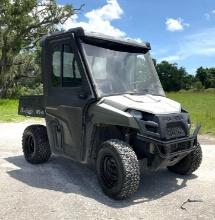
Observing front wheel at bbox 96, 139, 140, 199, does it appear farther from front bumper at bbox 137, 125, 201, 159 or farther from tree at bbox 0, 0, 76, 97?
tree at bbox 0, 0, 76, 97

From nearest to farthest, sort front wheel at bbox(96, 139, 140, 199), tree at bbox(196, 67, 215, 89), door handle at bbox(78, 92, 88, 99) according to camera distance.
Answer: front wheel at bbox(96, 139, 140, 199), door handle at bbox(78, 92, 88, 99), tree at bbox(196, 67, 215, 89)

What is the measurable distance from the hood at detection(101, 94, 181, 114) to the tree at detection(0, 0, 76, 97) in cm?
2684

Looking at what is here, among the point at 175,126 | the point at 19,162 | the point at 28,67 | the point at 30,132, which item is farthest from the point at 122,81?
the point at 28,67

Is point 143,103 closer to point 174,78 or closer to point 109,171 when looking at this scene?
point 109,171

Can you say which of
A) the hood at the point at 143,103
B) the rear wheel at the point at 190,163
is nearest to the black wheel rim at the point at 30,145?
the hood at the point at 143,103

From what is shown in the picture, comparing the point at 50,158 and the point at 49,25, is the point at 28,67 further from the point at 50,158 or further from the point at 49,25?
the point at 50,158

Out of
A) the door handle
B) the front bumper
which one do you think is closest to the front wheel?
the front bumper

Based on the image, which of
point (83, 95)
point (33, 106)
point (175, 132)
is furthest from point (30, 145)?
point (175, 132)

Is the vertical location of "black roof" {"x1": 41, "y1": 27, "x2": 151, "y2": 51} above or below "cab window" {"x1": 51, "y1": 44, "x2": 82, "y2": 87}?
above

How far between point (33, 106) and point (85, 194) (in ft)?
8.17

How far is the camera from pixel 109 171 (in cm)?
600

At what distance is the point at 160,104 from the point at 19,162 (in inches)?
133

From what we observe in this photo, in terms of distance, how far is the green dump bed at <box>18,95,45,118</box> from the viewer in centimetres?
754

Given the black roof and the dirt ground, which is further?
the black roof
